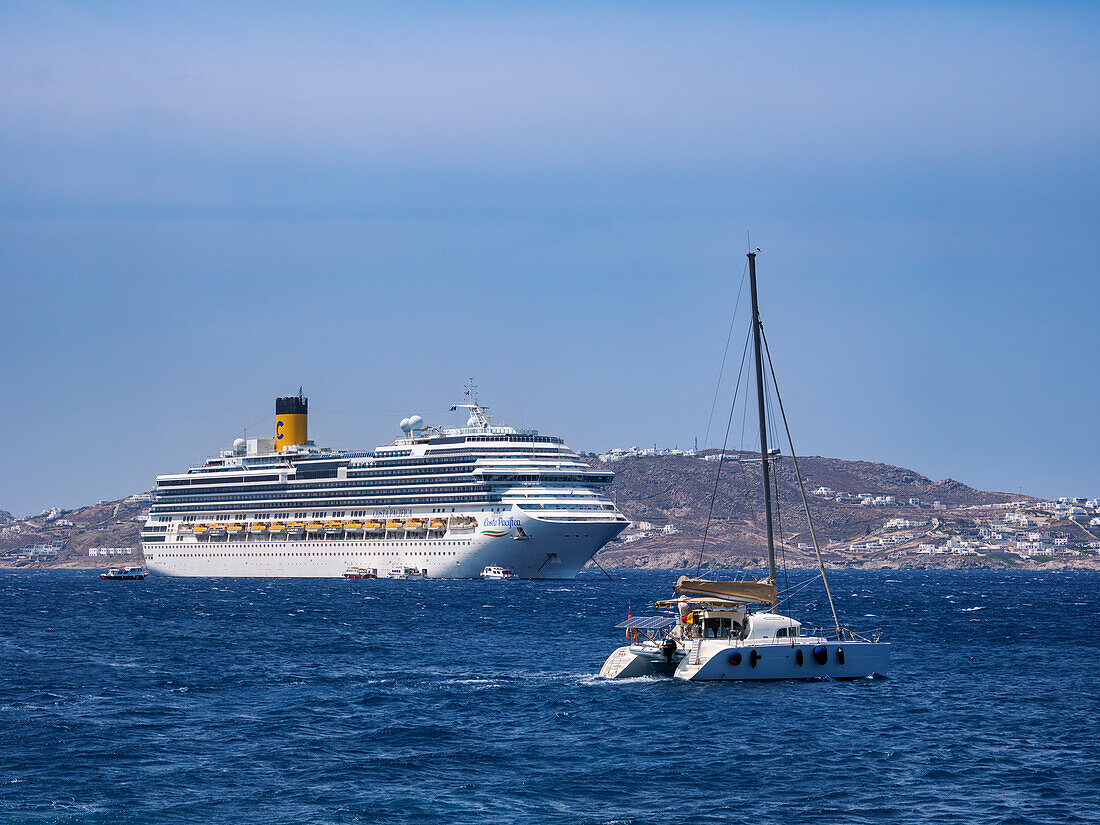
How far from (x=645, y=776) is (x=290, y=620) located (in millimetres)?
51519

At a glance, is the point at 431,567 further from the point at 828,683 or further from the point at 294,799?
the point at 294,799

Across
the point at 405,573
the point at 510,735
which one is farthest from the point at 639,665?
the point at 405,573

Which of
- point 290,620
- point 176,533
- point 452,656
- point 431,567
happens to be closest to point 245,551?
point 176,533

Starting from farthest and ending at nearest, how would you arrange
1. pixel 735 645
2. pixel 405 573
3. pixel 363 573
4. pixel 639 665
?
pixel 363 573
pixel 405 573
pixel 639 665
pixel 735 645

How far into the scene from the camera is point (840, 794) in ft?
101

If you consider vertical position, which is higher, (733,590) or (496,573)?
(733,590)

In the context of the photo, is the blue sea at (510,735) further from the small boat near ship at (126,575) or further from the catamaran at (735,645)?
the small boat near ship at (126,575)

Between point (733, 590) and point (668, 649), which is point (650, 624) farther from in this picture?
point (733, 590)

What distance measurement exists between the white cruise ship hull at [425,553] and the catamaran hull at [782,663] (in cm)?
8754

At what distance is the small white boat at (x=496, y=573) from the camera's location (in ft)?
452

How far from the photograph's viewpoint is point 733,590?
49.7 metres

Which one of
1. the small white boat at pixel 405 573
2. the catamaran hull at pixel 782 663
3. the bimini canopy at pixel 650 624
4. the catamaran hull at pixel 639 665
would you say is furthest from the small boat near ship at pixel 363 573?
the catamaran hull at pixel 782 663

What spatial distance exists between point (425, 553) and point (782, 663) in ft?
333

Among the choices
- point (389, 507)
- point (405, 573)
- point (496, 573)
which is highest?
point (389, 507)
